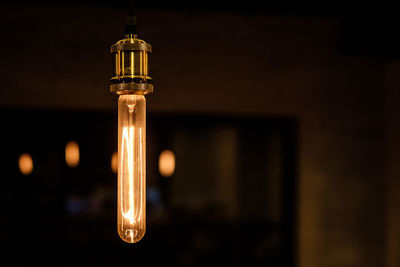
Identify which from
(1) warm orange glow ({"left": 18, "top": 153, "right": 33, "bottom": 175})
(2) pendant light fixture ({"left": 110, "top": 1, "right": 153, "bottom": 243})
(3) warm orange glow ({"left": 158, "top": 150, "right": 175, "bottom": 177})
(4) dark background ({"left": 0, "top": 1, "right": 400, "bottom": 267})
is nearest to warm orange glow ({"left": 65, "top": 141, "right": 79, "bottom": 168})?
(4) dark background ({"left": 0, "top": 1, "right": 400, "bottom": 267})

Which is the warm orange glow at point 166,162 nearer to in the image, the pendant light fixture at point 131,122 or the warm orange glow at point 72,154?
the warm orange glow at point 72,154

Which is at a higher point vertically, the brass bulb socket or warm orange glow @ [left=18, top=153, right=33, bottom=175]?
the brass bulb socket

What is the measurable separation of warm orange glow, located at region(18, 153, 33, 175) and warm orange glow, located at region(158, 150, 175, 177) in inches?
40.5

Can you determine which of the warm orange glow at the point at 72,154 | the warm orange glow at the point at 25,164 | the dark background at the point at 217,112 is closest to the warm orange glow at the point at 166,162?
the dark background at the point at 217,112

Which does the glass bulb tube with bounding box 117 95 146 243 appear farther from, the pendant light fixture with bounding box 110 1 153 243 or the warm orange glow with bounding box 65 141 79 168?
the warm orange glow with bounding box 65 141 79 168

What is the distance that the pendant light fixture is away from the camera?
1.35m

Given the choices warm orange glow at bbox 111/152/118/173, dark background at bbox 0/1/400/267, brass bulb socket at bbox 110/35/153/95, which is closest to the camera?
brass bulb socket at bbox 110/35/153/95

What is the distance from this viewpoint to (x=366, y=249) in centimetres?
395

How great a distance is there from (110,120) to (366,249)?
2.33m

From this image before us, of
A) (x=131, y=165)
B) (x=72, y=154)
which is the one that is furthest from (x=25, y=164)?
(x=131, y=165)

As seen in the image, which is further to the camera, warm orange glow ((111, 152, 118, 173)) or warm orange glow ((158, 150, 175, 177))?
warm orange glow ((158, 150, 175, 177))

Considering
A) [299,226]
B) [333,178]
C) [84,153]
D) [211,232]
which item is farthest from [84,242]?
[333,178]

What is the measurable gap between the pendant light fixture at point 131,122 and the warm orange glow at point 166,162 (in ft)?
8.30

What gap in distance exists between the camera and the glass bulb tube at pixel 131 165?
1370 millimetres
